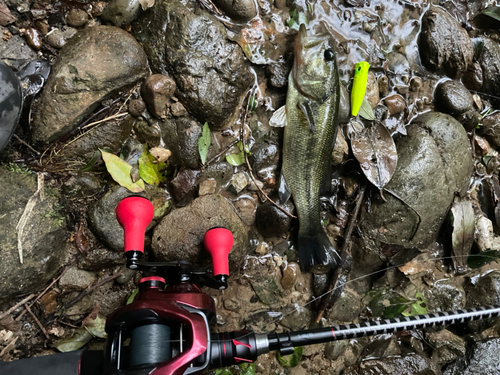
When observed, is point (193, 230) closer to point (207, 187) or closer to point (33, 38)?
point (207, 187)

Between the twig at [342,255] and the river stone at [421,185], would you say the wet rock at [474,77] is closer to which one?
the river stone at [421,185]

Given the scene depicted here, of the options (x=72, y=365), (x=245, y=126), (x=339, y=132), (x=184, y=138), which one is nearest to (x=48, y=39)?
(x=184, y=138)

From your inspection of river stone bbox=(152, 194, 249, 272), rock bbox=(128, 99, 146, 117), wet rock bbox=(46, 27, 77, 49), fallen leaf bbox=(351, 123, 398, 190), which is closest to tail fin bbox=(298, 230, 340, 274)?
river stone bbox=(152, 194, 249, 272)

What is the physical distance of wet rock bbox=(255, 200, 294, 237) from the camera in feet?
10.5

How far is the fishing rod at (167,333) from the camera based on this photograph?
1698 mm

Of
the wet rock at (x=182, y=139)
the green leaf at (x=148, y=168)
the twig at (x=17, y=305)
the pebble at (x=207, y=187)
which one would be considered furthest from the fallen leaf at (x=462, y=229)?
the twig at (x=17, y=305)

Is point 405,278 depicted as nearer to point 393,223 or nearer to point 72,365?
point 393,223

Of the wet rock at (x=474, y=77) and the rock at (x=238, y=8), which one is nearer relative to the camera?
the rock at (x=238, y=8)

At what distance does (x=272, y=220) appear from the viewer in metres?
3.19

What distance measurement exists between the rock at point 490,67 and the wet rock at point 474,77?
0.08 meters

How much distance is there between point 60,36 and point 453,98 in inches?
147

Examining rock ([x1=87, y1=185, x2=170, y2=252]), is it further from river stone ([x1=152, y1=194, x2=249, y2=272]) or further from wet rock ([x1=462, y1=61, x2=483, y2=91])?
wet rock ([x1=462, y1=61, x2=483, y2=91])

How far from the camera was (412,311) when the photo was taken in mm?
3457

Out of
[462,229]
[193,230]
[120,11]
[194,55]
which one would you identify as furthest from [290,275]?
[120,11]
